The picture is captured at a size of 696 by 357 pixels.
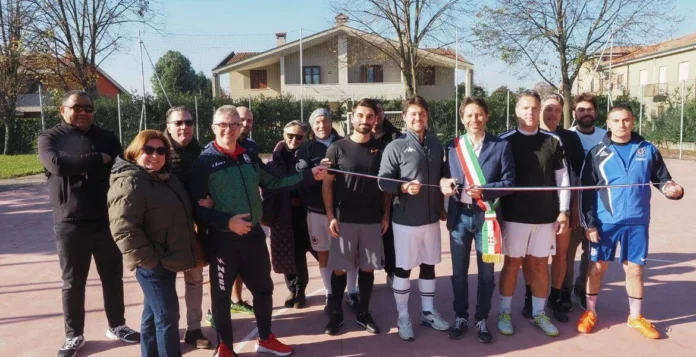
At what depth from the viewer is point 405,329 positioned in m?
4.20

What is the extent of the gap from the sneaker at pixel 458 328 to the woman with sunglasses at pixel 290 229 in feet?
4.93

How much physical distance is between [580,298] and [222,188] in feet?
11.4

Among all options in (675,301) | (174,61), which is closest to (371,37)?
(675,301)

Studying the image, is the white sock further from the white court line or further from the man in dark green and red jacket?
the man in dark green and red jacket

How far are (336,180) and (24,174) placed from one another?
16.7m

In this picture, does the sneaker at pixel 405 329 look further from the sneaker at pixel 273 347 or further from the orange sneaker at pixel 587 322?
the orange sneaker at pixel 587 322

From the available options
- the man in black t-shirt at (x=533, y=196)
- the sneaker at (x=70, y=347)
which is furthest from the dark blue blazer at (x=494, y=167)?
the sneaker at (x=70, y=347)

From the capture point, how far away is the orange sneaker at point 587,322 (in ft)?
14.0

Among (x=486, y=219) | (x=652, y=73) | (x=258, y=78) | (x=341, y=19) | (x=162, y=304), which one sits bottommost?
(x=162, y=304)

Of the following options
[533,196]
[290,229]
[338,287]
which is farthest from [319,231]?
[533,196]

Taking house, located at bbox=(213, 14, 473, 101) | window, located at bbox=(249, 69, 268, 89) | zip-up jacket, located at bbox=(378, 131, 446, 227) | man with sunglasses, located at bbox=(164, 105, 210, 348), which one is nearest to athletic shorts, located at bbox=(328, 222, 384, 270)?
zip-up jacket, located at bbox=(378, 131, 446, 227)

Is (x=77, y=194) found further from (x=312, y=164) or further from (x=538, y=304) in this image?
(x=538, y=304)

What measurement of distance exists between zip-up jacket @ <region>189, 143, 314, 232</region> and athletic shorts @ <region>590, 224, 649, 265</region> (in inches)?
107

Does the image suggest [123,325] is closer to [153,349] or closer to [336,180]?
[153,349]
